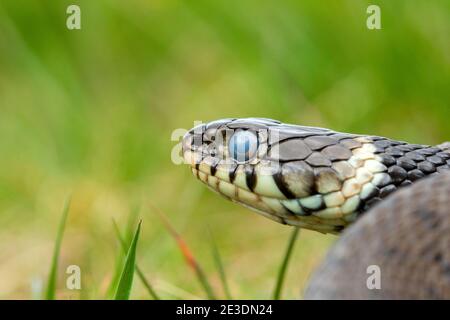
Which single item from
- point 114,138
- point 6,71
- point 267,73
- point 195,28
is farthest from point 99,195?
point 6,71

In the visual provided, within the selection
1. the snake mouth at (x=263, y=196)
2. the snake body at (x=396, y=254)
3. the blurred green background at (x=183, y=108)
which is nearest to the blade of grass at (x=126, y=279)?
the snake mouth at (x=263, y=196)

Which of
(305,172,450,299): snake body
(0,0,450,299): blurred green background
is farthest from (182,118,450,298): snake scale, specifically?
(0,0,450,299): blurred green background

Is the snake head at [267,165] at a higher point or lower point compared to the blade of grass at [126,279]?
higher

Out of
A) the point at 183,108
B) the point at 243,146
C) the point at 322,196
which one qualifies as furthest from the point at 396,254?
the point at 183,108

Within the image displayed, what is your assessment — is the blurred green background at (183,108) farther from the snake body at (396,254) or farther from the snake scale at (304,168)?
the snake body at (396,254)

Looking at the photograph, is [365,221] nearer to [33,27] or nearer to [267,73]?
[267,73]

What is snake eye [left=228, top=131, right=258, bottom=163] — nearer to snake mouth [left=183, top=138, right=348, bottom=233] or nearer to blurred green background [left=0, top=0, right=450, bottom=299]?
snake mouth [left=183, top=138, right=348, bottom=233]
